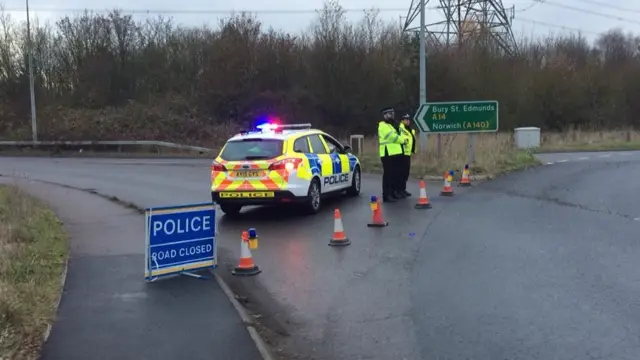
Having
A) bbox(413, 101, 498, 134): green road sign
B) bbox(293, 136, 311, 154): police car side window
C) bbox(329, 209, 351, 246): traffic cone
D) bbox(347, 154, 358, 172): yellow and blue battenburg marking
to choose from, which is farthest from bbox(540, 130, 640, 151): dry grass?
bbox(329, 209, 351, 246): traffic cone

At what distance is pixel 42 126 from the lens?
128ft

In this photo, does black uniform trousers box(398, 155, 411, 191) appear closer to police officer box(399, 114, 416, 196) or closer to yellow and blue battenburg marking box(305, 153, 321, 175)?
police officer box(399, 114, 416, 196)

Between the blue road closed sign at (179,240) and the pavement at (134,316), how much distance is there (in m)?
0.19

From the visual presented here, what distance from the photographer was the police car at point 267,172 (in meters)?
12.3

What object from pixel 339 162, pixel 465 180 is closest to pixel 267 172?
pixel 339 162

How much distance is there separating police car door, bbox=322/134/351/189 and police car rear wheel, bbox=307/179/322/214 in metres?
1.11

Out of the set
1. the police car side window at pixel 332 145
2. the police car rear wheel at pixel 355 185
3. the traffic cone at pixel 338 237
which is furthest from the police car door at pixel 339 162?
the traffic cone at pixel 338 237

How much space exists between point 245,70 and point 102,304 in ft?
113

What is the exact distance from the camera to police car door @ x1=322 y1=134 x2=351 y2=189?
1428 cm

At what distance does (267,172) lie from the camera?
40.2ft

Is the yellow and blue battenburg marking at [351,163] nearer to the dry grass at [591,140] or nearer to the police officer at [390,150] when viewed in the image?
the police officer at [390,150]

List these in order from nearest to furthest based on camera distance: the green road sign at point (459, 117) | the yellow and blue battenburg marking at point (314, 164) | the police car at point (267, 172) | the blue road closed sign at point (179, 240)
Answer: the blue road closed sign at point (179, 240) → the police car at point (267, 172) → the yellow and blue battenburg marking at point (314, 164) → the green road sign at point (459, 117)

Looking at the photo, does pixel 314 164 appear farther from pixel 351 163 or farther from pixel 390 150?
pixel 351 163

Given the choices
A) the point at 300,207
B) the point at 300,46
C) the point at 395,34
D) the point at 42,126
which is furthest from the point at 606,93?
the point at 300,207
